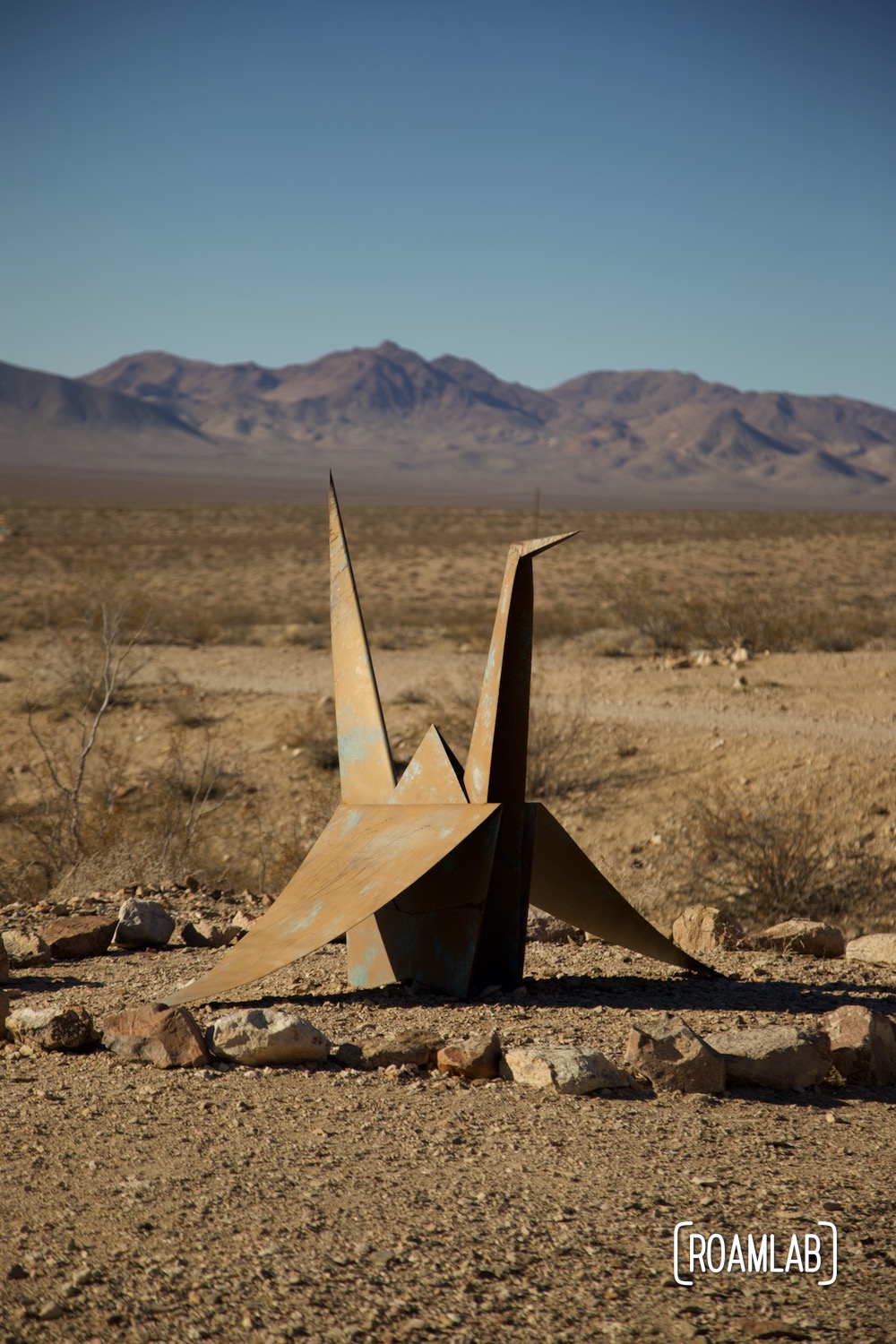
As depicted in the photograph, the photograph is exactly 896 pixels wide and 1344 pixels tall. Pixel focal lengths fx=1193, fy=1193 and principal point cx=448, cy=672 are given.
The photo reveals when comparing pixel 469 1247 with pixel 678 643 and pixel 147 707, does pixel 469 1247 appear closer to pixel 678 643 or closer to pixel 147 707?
pixel 147 707

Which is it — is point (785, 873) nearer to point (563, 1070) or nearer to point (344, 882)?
point (344, 882)

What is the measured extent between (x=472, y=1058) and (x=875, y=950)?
8.66 feet

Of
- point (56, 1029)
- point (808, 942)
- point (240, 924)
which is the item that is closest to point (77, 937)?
point (240, 924)

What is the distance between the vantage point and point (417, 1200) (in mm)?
2947

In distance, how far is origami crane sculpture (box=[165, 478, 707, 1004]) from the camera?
4.21 meters

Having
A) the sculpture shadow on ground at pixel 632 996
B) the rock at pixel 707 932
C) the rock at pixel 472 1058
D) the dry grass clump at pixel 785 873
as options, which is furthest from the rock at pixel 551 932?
the dry grass clump at pixel 785 873

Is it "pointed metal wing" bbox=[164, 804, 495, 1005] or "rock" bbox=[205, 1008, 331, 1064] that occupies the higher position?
"pointed metal wing" bbox=[164, 804, 495, 1005]

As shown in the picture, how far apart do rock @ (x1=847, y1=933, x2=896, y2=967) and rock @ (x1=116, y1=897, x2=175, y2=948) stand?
316cm

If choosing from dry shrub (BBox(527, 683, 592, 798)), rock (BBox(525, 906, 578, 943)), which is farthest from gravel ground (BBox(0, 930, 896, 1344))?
dry shrub (BBox(527, 683, 592, 798))

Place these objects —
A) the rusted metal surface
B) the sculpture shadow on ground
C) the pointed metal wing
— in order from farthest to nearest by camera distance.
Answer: the rusted metal surface → the sculpture shadow on ground → the pointed metal wing

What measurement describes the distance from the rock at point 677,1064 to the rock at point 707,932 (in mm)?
1823

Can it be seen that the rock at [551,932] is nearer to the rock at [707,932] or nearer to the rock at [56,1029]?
the rock at [707,932]

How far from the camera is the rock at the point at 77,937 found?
5180 mm

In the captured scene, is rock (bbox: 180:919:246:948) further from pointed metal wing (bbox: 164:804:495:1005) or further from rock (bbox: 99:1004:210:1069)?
rock (bbox: 99:1004:210:1069)
